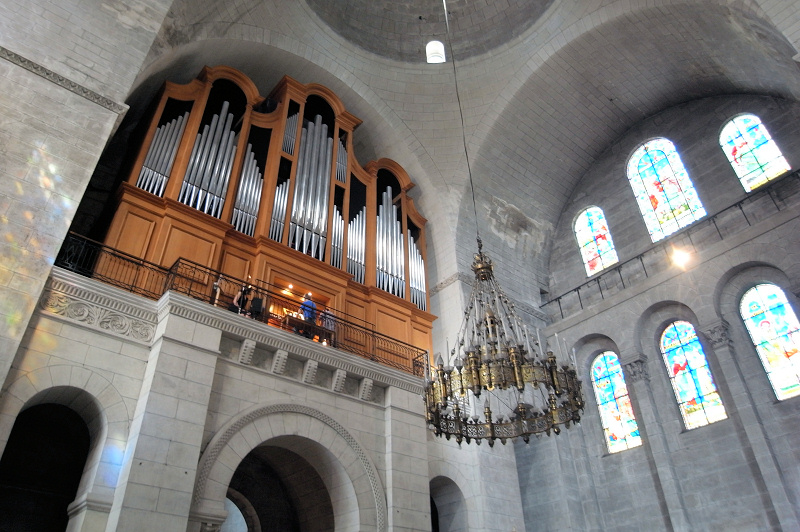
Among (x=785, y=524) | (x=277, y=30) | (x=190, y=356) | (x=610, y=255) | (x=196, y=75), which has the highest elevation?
(x=277, y=30)

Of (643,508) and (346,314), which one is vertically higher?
(346,314)

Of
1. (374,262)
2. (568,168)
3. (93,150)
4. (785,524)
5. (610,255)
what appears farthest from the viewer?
(568,168)

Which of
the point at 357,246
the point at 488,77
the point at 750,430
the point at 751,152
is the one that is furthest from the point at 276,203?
the point at 751,152

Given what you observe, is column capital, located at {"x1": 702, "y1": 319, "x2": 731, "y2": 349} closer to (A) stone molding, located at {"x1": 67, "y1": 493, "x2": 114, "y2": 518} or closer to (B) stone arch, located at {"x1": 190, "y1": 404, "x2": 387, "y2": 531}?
(B) stone arch, located at {"x1": 190, "y1": 404, "x2": 387, "y2": 531}

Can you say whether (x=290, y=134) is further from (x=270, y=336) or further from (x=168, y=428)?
(x=168, y=428)

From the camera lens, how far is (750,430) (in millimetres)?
10078

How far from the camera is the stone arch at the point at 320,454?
7625 millimetres

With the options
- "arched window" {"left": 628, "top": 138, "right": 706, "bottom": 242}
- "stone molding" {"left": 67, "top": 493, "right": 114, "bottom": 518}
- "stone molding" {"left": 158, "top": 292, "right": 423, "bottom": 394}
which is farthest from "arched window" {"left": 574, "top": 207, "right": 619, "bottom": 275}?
"stone molding" {"left": 67, "top": 493, "right": 114, "bottom": 518}

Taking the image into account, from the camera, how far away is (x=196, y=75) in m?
12.8

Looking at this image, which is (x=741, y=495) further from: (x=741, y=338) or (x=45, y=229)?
(x=45, y=229)

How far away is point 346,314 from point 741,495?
24.8 feet

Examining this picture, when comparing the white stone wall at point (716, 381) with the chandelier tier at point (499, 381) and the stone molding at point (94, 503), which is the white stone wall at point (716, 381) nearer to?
the chandelier tier at point (499, 381)

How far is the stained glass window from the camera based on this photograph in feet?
36.5

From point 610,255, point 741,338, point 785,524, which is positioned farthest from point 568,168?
point 785,524
